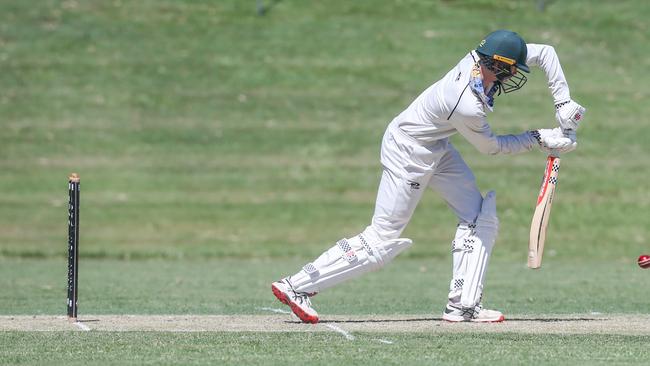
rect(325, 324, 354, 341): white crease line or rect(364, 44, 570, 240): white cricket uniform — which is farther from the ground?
rect(364, 44, 570, 240): white cricket uniform

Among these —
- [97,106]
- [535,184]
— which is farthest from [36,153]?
[535,184]

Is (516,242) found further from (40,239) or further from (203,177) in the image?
(40,239)

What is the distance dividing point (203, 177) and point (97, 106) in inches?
139

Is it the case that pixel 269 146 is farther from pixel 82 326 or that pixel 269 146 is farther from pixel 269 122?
pixel 82 326

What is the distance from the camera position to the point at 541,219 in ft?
29.7

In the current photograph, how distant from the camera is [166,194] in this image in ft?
71.5

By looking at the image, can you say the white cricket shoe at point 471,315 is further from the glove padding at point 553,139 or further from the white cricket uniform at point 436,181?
the glove padding at point 553,139

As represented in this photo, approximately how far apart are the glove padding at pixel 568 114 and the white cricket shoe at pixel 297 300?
2442 mm

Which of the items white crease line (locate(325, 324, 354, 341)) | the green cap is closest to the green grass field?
white crease line (locate(325, 324, 354, 341))

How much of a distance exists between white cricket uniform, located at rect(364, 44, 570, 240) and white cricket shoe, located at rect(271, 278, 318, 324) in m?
0.74

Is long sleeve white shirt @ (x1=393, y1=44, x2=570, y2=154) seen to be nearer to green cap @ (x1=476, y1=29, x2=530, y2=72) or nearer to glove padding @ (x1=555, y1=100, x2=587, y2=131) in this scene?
glove padding @ (x1=555, y1=100, x2=587, y2=131)

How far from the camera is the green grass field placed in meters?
16.5

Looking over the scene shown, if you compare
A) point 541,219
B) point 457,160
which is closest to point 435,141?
point 457,160

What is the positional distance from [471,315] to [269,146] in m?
14.3
